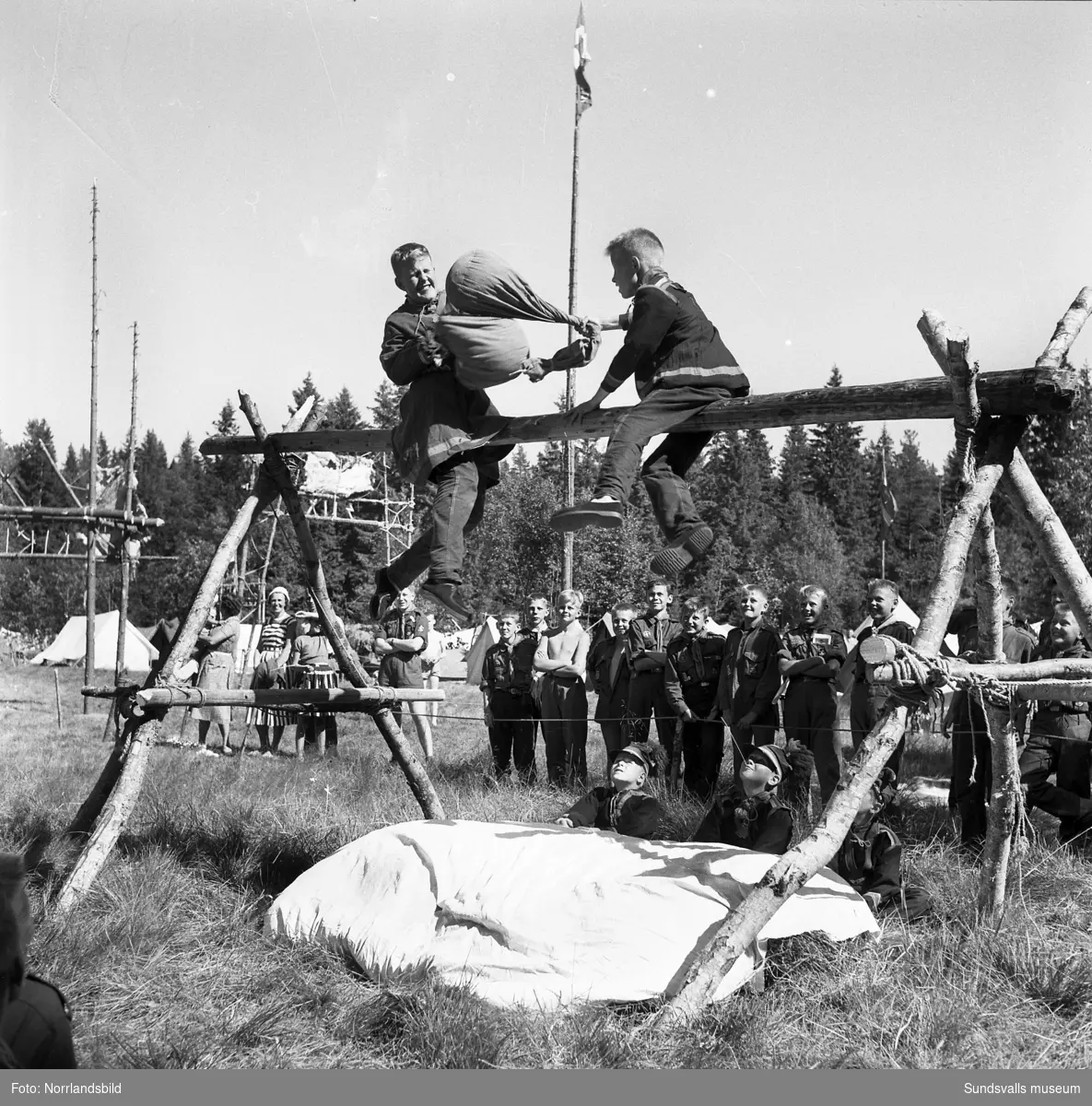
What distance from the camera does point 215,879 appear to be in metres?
5.79

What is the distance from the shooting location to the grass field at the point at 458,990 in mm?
3645

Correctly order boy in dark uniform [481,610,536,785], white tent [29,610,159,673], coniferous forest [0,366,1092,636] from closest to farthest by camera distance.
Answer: boy in dark uniform [481,610,536,785] < coniferous forest [0,366,1092,636] < white tent [29,610,159,673]

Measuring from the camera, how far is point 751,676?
26.0 ft

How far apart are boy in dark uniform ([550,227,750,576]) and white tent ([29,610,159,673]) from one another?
89.8 feet

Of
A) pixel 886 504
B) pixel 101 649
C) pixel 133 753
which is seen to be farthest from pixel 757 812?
pixel 886 504

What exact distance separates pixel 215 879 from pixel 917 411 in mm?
4097

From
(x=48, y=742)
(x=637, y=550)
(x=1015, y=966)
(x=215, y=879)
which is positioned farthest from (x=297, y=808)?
(x=637, y=550)

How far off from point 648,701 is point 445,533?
4280mm

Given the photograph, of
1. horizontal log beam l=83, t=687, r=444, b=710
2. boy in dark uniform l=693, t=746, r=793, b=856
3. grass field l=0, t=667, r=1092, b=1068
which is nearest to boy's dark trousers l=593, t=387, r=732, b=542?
boy in dark uniform l=693, t=746, r=793, b=856

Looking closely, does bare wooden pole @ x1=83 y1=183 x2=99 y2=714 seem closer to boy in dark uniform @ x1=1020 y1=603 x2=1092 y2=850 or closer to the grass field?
the grass field

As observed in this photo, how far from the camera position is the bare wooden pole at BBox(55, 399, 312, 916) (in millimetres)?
5301

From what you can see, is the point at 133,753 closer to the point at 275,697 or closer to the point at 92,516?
the point at 275,697

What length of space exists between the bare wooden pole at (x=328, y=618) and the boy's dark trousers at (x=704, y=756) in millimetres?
2683

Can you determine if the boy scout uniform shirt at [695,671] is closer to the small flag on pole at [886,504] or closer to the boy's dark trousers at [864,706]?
the boy's dark trousers at [864,706]
